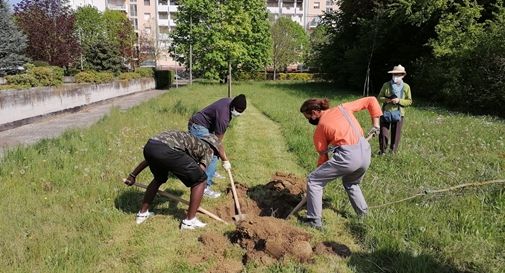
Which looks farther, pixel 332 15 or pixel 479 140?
pixel 332 15

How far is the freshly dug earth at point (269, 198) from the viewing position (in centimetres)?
507

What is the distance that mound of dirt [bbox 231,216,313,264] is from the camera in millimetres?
3705

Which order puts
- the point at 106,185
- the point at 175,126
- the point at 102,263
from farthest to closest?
the point at 175,126 < the point at 106,185 < the point at 102,263

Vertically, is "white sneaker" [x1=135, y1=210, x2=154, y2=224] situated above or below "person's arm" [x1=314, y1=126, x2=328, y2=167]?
below

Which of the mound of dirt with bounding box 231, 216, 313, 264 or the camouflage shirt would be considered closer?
the mound of dirt with bounding box 231, 216, 313, 264

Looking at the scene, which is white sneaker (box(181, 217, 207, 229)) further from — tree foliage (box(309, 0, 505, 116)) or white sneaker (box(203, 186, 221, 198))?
tree foliage (box(309, 0, 505, 116))

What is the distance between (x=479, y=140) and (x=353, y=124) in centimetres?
560

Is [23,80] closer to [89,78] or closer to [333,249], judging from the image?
[89,78]

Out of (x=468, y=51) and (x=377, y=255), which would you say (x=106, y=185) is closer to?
(x=377, y=255)

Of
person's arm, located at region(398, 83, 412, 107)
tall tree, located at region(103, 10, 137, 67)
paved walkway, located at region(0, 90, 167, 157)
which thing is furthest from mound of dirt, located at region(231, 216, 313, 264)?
tall tree, located at region(103, 10, 137, 67)

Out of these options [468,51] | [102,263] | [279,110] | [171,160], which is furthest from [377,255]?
[468,51]

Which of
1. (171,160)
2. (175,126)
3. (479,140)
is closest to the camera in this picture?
(171,160)

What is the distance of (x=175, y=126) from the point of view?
10.2 m

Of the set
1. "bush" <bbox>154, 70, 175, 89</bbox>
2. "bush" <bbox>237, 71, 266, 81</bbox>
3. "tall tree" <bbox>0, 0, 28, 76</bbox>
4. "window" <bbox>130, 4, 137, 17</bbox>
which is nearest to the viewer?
"tall tree" <bbox>0, 0, 28, 76</bbox>
